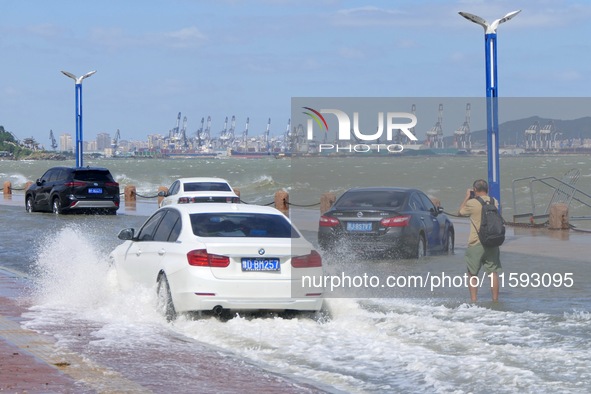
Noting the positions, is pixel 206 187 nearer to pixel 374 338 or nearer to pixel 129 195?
pixel 129 195

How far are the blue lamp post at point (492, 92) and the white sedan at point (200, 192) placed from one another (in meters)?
9.56

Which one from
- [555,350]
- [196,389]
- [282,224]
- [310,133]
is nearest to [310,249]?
[282,224]

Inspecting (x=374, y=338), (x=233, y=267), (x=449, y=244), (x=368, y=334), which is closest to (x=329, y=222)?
(x=449, y=244)

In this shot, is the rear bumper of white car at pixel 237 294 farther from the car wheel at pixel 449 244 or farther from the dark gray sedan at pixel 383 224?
the car wheel at pixel 449 244

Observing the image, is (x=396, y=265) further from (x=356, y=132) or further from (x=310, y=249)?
(x=310, y=249)

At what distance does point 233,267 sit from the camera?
11836mm

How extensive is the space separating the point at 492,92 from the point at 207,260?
1437 centimetres

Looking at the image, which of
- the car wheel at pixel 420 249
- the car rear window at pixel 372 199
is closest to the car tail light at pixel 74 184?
the car rear window at pixel 372 199

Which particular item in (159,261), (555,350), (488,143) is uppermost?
(488,143)

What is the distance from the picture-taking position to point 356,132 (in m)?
20.9

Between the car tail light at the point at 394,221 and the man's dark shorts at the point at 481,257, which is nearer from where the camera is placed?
the man's dark shorts at the point at 481,257

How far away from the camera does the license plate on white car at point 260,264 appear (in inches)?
467

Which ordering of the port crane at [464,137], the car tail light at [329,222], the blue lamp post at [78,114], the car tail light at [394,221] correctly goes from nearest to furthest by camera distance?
the car tail light at [394,221] < the car tail light at [329,222] < the port crane at [464,137] < the blue lamp post at [78,114]

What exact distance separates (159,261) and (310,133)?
1168cm
